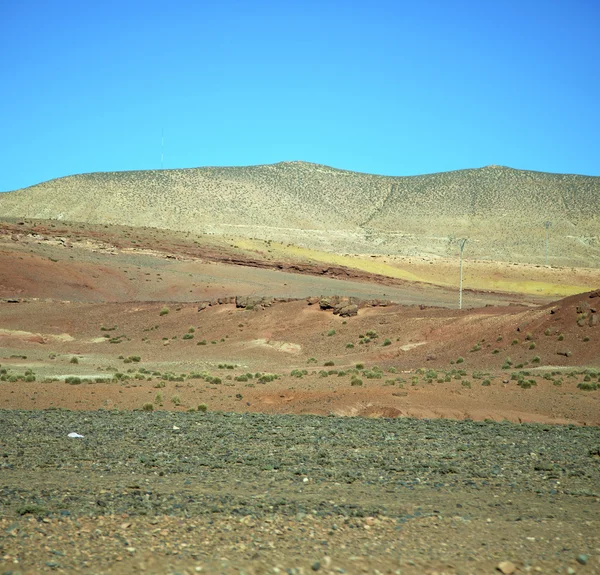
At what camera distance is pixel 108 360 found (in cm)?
3853

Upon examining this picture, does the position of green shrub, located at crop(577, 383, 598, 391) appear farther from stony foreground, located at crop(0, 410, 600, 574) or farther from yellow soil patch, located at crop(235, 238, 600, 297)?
yellow soil patch, located at crop(235, 238, 600, 297)

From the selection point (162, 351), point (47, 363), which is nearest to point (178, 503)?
point (47, 363)

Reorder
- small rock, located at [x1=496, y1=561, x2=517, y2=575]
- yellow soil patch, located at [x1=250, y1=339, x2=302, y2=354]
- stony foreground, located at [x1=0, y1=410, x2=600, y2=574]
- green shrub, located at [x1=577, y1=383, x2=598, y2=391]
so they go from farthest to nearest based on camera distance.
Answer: yellow soil patch, located at [x1=250, y1=339, x2=302, y2=354] < green shrub, located at [x1=577, y1=383, x2=598, y2=391] < stony foreground, located at [x1=0, y1=410, x2=600, y2=574] < small rock, located at [x1=496, y1=561, x2=517, y2=575]

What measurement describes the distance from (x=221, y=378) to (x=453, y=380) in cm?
850

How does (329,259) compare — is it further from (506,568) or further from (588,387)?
(506,568)

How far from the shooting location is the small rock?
802 centimetres

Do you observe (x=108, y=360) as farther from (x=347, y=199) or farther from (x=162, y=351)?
(x=347, y=199)

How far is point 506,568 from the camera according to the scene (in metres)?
8.05

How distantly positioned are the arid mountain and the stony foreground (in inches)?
4118

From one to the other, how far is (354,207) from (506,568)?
486 ft

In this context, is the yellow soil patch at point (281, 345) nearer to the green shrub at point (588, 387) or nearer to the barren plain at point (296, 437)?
the barren plain at point (296, 437)

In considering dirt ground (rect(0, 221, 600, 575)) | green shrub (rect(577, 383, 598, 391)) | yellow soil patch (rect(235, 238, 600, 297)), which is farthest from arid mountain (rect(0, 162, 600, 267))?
green shrub (rect(577, 383, 598, 391))

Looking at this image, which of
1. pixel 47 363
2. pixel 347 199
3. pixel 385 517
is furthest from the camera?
pixel 347 199

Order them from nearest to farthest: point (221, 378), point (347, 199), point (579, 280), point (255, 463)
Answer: point (255, 463)
point (221, 378)
point (579, 280)
point (347, 199)
